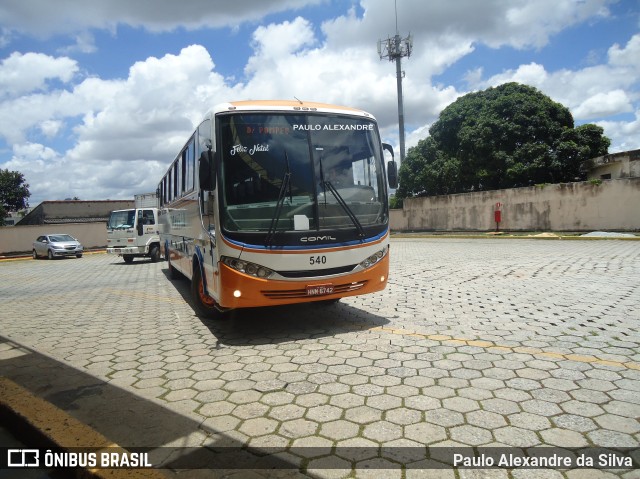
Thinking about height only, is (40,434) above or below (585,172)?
below

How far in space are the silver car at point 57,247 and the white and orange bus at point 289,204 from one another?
20803 mm

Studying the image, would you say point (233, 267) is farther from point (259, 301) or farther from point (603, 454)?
point (603, 454)

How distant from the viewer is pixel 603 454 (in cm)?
254

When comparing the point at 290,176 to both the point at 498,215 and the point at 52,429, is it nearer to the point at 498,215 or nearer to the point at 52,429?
the point at 52,429

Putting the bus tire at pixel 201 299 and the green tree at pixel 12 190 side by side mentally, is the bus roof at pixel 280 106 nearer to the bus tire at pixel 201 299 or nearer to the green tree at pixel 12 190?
the bus tire at pixel 201 299

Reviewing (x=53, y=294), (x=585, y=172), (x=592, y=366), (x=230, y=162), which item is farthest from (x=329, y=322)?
(x=585, y=172)

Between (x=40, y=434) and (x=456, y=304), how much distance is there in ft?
18.3

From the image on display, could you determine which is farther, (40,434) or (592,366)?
(592,366)

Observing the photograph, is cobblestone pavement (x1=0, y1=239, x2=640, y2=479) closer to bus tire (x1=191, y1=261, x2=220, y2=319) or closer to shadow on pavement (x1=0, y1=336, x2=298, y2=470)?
shadow on pavement (x1=0, y1=336, x2=298, y2=470)

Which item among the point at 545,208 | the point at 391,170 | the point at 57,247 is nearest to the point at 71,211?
the point at 57,247

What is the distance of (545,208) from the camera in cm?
2281

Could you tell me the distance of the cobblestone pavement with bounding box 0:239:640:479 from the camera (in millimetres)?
2793

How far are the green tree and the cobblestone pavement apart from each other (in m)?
44.9

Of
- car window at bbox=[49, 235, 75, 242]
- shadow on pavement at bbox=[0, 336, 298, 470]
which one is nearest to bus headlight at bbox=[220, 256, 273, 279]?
shadow on pavement at bbox=[0, 336, 298, 470]
